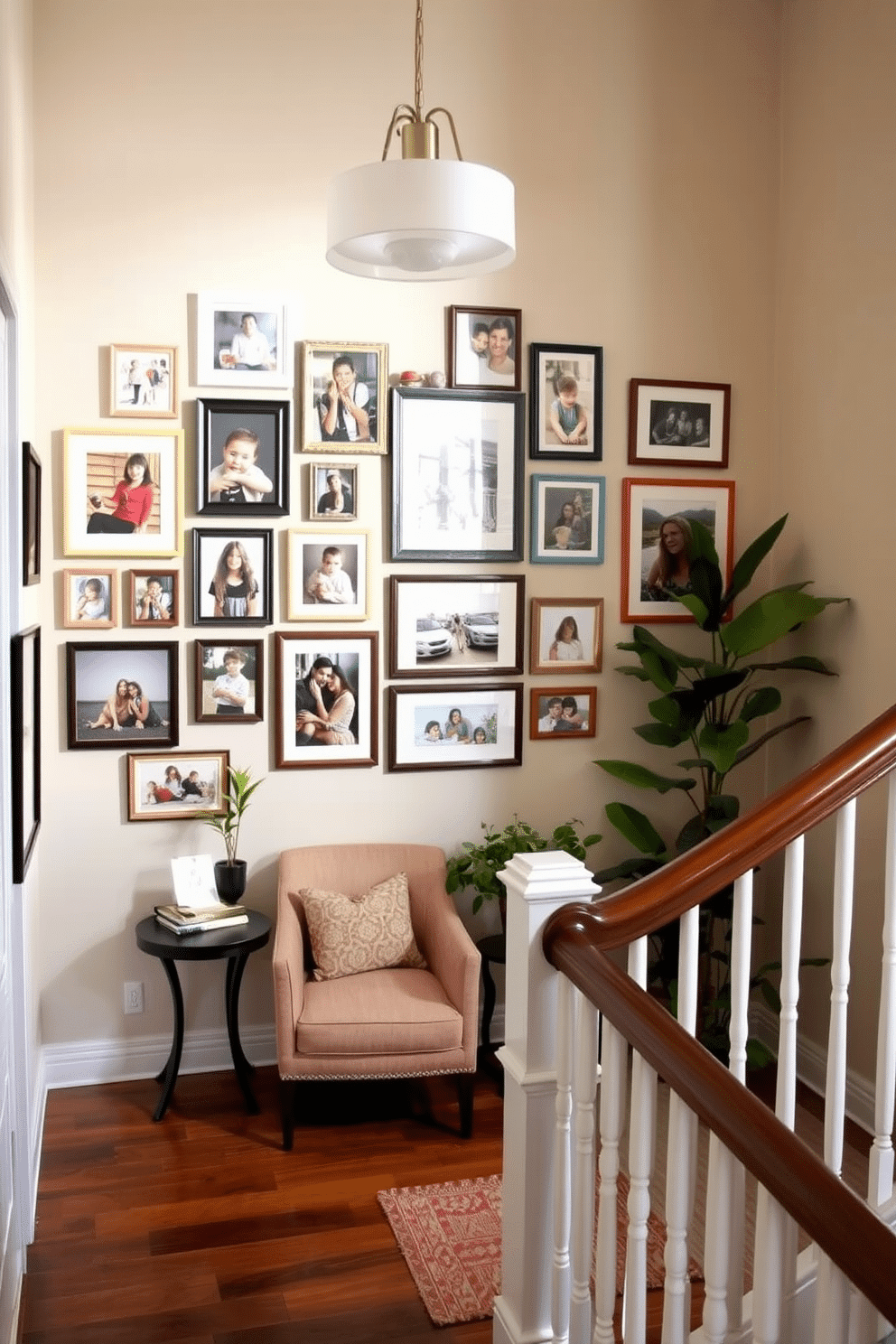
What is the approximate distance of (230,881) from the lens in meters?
3.96

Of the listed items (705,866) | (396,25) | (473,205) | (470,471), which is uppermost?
(396,25)

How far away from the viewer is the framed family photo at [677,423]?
14.3 feet

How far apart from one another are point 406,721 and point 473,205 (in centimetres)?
211

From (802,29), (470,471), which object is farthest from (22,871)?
(802,29)

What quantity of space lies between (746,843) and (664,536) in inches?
102

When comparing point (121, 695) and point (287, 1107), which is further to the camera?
point (121, 695)

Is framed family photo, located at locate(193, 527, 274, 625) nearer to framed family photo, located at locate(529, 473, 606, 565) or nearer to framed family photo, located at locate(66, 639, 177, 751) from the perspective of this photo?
framed family photo, located at locate(66, 639, 177, 751)

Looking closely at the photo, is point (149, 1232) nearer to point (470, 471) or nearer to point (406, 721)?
point (406, 721)

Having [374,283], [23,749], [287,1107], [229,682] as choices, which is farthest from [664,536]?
[23,749]

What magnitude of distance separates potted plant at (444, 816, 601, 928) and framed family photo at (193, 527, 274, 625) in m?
1.06

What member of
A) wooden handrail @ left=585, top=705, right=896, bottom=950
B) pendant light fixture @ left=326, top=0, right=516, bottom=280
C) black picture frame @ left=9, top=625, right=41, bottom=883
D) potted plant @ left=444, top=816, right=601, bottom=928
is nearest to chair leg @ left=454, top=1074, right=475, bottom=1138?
potted plant @ left=444, top=816, right=601, bottom=928

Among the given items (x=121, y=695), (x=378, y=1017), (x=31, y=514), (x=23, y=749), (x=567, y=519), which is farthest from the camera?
(x=567, y=519)

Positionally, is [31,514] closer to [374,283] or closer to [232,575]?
[232,575]

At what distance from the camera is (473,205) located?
2422 millimetres
